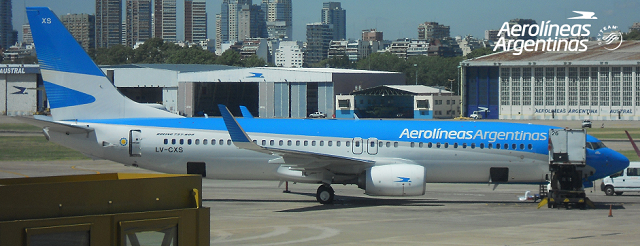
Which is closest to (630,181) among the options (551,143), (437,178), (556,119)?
(551,143)

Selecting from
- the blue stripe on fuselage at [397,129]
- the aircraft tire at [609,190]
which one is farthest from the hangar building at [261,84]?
the blue stripe on fuselage at [397,129]

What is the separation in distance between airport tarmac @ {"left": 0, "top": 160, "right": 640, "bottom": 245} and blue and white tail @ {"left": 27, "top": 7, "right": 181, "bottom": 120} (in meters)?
5.46

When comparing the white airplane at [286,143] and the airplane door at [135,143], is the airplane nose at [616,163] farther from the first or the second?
the airplane door at [135,143]

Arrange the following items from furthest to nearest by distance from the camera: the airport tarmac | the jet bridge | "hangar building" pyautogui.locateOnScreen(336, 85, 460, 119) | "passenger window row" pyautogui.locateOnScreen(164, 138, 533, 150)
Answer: "hangar building" pyautogui.locateOnScreen(336, 85, 460, 119)
"passenger window row" pyautogui.locateOnScreen(164, 138, 533, 150)
the jet bridge
the airport tarmac

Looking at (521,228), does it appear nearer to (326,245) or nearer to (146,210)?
(326,245)

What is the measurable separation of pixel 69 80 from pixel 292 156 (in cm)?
994

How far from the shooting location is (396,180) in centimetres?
2523

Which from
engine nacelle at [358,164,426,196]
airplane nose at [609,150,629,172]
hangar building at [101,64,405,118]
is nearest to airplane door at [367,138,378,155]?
engine nacelle at [358,164,426,196]

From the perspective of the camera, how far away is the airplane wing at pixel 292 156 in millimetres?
23641

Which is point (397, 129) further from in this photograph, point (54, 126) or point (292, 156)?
point (54, 126)

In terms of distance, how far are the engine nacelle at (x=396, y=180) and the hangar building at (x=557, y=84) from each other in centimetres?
8848

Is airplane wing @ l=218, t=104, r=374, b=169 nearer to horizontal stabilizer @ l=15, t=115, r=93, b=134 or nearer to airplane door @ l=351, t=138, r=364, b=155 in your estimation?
airplane door @ l=351, t=138, r=364, b=155

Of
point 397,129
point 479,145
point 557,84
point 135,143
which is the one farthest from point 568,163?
point 557,84

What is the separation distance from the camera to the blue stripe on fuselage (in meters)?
27.0
